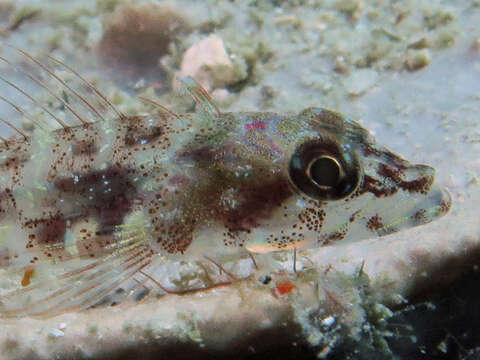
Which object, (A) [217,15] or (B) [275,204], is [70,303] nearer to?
(B) [275,204]

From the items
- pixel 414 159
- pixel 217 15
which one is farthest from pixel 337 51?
pixel 414 159

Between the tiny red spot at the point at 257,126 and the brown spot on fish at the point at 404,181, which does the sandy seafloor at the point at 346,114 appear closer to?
the brown spot on fish at the point at 404,181

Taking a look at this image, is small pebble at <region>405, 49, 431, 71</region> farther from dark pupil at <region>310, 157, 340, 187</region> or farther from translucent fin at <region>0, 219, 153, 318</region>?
translucent fin at <region>0, 219, 153, 318</region>

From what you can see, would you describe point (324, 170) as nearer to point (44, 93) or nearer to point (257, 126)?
point (257, 126)

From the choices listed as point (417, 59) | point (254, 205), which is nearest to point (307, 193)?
point (254, 205)

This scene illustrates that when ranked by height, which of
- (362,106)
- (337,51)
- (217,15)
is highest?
(217,15)

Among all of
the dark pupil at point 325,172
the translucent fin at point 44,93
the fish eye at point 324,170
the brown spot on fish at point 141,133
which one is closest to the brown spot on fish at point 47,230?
the brown spot on fish at point 141,133
